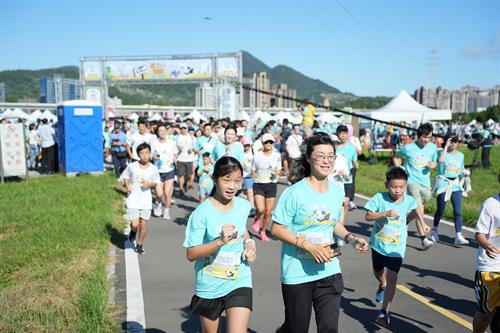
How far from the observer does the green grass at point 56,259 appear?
4.90 meters

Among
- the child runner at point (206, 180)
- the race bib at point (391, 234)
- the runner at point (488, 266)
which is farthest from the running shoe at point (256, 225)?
the runner at point (488, 266)

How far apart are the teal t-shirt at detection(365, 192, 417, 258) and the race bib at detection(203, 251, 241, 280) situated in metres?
2.09

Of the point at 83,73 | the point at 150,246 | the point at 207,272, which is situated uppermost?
the point at 83,73

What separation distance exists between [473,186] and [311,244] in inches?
523

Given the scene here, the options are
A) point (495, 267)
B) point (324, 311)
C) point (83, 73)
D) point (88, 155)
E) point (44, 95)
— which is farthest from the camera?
point (44, 95)

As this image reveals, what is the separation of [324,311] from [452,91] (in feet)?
551

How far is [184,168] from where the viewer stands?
13.5m

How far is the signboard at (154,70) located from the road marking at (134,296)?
94.5 feet

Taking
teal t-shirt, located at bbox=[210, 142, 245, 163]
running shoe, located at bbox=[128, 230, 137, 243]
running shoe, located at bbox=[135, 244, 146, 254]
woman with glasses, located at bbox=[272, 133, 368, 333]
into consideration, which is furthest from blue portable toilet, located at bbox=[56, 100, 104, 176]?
woman with glasses, located at bbox=[272, 133, 368, 333]

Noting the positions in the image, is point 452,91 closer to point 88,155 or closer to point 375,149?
point 375,149

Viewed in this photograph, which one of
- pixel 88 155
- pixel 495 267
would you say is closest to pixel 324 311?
pixel 495 267

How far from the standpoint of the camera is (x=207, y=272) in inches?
143

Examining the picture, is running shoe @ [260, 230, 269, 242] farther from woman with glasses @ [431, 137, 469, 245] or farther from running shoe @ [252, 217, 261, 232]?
woman with glasses @ [431, 137, 469, 245]

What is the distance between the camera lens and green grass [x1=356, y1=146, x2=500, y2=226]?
10.9m
